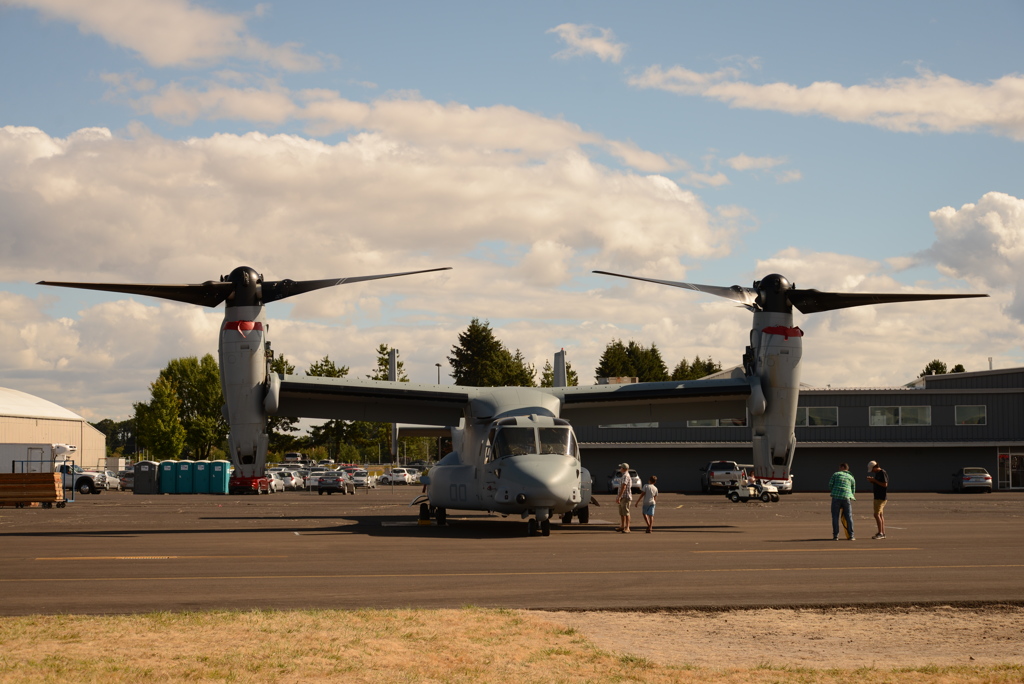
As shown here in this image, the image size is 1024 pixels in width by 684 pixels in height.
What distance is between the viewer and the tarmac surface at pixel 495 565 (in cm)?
1262

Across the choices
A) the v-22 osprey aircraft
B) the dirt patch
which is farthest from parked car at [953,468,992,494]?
the dirt patch

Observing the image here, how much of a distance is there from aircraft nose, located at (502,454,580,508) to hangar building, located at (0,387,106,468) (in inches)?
3098

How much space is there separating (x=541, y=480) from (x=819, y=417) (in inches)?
1788

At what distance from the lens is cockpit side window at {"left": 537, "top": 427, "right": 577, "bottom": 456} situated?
2366cm

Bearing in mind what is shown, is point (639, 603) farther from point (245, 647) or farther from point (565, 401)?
point (565, 401)

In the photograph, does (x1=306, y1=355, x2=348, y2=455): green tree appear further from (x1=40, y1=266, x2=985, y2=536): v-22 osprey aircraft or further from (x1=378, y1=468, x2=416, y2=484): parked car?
(x1=40, y1=266, x2=985, y2=536): v-22 osprey aircraft

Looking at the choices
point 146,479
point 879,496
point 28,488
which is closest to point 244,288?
point 879,496

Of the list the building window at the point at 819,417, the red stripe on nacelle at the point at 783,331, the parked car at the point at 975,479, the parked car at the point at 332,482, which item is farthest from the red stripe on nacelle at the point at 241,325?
the parked car at the point at 975,479

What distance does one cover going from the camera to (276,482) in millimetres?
65250

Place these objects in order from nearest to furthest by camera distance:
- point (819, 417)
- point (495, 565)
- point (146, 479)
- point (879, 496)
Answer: point (495, 565), point (879, 496), point (819, 417), point (146, 479)

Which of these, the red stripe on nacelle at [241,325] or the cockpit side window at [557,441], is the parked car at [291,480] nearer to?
the red stripe on nacelle at [241,325]

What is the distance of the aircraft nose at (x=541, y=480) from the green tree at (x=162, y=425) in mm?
83655

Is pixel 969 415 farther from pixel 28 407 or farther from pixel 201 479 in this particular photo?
pixel 28 407

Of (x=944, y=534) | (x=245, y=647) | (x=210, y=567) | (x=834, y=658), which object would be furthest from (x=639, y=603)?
(x=944, y=534)
